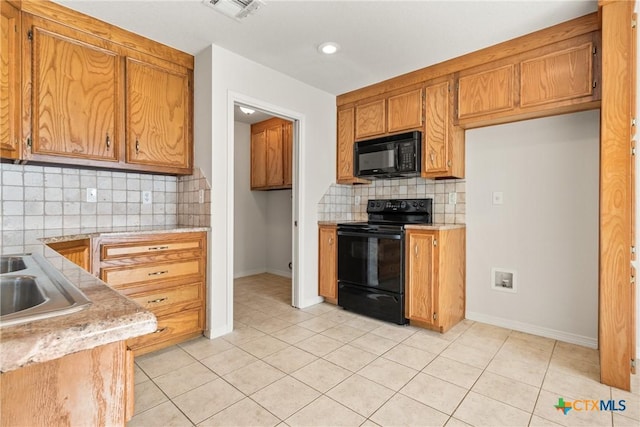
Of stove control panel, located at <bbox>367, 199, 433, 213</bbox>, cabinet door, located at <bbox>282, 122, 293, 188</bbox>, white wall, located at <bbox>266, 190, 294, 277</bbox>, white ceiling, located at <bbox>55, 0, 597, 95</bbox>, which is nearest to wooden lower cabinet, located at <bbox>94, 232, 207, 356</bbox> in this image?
white ceiling, located at <bbox>55, 0, 597, 95</bbox>

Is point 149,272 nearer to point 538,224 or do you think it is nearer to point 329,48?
point 329,48

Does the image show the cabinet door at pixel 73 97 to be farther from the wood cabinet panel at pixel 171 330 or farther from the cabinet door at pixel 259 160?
the cabinet door at pixel 259 160

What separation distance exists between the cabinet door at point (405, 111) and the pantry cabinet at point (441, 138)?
0.09 meters

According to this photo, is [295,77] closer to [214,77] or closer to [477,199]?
[214,77]

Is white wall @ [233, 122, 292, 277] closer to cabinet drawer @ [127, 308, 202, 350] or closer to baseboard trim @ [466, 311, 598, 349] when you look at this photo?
cabinet drawer @ [127, 308, 202, 350]

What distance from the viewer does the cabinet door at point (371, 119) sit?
127 inches

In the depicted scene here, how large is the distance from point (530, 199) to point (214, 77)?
2711mm

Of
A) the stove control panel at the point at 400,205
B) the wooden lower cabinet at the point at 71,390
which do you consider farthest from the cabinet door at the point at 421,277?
the wooden lower cabinet at the point at 71,390

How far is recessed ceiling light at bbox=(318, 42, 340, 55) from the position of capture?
8.11ft

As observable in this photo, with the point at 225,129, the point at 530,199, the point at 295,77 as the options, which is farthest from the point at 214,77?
the point at 530,199

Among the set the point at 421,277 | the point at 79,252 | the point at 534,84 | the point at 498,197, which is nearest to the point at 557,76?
the point at 534,84

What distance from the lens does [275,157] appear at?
14.7 feet

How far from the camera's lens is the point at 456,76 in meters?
2.73

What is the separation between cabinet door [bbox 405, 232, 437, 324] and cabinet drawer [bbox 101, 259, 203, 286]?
5.66 ft
